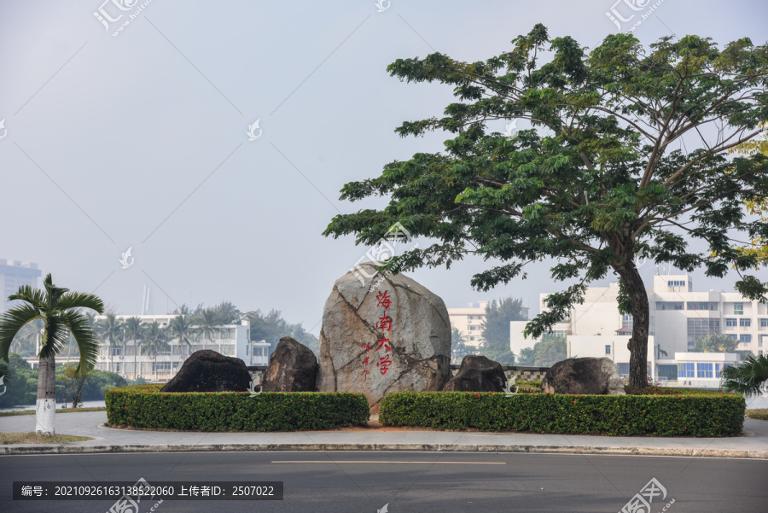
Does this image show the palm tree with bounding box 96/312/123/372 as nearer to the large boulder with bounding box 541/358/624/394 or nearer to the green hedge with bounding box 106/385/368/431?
the green hedge with bounding box 106/385/368/431

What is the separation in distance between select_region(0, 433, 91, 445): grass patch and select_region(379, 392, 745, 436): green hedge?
24.4 feet

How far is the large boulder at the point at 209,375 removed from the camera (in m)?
20.0

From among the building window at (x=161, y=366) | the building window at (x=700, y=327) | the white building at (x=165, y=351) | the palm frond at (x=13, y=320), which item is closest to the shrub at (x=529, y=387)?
the palm frond at (x=13, y=320)

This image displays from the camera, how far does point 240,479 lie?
1126 centimetres

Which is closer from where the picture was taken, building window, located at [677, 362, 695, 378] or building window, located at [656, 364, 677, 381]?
building window, located at [677, 362, 695, 378]

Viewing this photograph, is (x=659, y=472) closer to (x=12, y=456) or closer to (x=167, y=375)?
(x=12, y=456)

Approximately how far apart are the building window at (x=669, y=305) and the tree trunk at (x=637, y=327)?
112 m

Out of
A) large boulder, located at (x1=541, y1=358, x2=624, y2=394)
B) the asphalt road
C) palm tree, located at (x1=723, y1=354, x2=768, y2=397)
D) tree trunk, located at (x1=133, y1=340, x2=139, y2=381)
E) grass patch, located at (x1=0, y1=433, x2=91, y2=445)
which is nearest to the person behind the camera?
the asphalt road

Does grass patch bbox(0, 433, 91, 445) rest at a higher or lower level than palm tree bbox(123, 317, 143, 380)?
lower

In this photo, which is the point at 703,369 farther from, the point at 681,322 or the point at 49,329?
the point at 49,329

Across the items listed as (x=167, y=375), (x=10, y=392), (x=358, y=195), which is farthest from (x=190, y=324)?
(x=358, y=195)

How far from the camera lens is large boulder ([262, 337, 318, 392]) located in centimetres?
2058

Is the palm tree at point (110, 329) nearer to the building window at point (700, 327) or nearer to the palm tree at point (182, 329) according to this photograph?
the palm tree at point (182, 329)

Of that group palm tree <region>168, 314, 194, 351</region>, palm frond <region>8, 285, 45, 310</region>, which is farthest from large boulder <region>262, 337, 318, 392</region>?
palm tree <region>168, 314, 194, 351</region>
